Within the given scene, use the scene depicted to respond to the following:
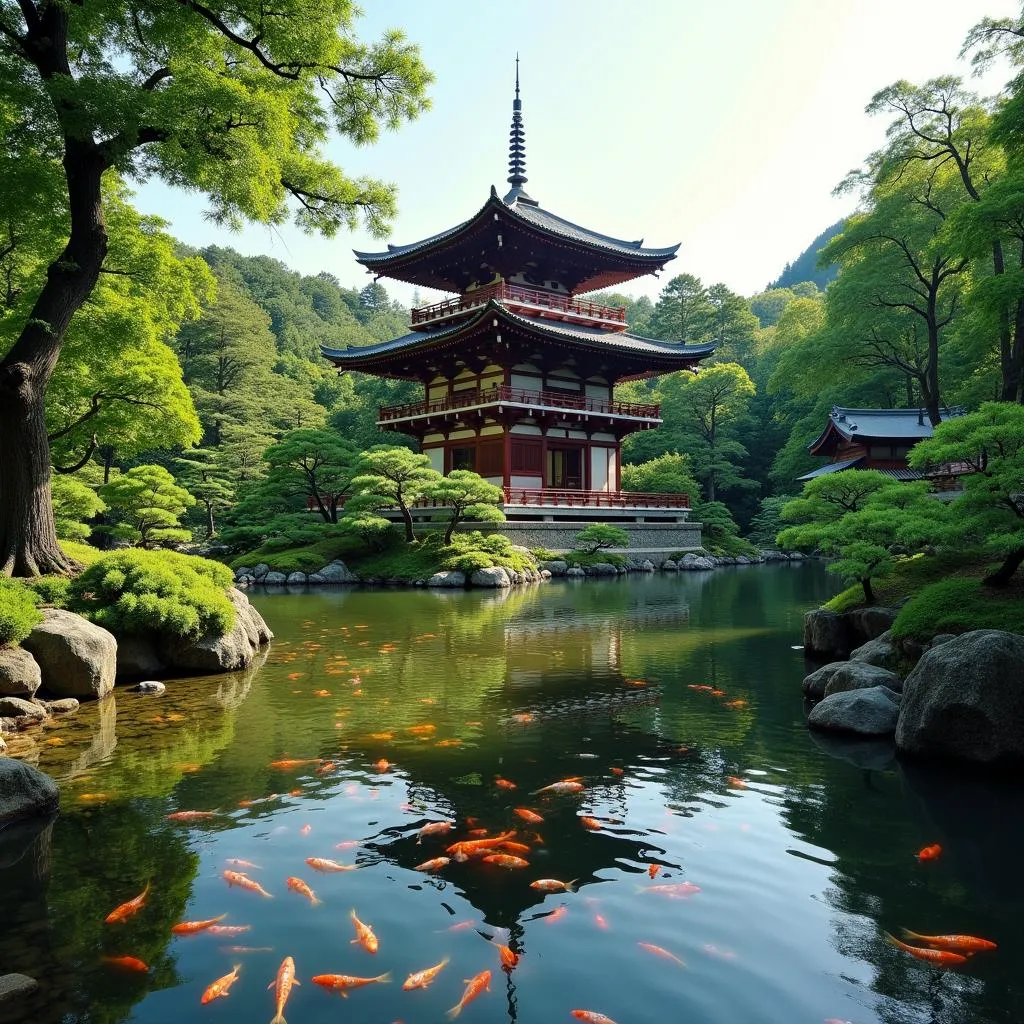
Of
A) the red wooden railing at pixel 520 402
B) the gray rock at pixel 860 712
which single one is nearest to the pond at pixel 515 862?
the gray rock at pixel 860 712

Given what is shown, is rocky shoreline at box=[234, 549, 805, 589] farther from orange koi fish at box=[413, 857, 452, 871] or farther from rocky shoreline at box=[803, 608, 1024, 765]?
orange koi fish at box=[413, 857, 452, 871]

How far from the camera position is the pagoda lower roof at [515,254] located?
30469mm

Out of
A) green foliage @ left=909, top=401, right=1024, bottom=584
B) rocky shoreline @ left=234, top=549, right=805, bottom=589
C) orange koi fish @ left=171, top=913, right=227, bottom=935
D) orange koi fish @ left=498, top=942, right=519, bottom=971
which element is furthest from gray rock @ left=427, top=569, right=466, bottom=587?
orange koi fish @ left=498, top=942, right=519, bottom=971

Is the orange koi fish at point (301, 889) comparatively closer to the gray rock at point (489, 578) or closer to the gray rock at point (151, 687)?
the gray rock at point (151, 687)

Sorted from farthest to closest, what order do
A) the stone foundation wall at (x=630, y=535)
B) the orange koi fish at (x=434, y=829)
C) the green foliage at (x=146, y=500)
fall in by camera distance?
the stone foundation wall at (x=630, y=535)
the green foliage at (x=146, y=500)
the orange koi fish at (x=434, y=829)

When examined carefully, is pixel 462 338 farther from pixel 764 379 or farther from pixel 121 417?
pixel 764 379

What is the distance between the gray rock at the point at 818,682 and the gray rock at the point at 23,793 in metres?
7.75

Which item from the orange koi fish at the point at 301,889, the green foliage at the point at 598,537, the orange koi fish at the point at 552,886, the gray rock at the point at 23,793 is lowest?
the orange koi fish at the point at 301,889

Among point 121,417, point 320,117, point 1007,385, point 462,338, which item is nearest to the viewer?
point 320,117

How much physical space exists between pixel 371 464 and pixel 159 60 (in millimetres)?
15686

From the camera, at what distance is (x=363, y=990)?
323cm

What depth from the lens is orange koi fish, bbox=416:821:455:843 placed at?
15.9 ft

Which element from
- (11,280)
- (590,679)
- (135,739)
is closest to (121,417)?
(11,280)

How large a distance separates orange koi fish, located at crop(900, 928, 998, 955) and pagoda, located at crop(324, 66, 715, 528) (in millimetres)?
25465
